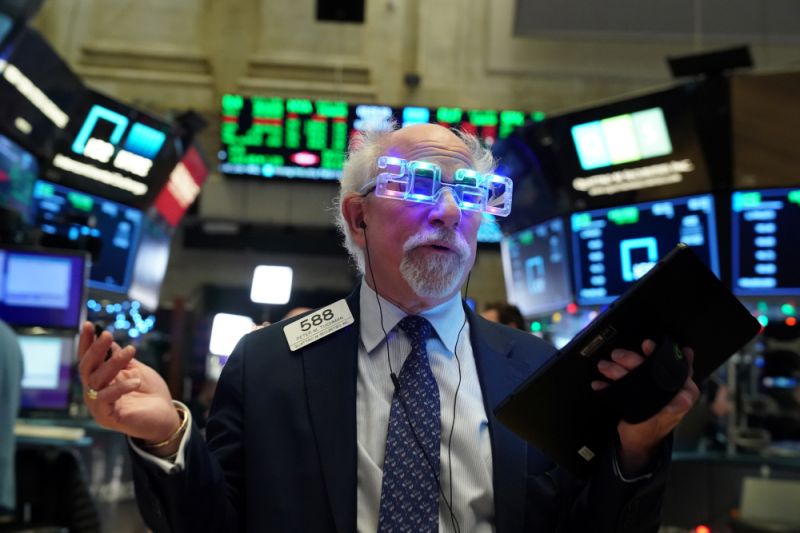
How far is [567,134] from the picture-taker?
243 inches

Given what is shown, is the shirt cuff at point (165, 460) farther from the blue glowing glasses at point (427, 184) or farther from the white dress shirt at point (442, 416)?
the blue glowing glasses at point (427, 184)

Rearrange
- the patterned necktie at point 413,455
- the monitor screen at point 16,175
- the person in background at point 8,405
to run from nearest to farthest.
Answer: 1. the patterned necktie at point 413,455
2. the person in background at point 8,405
3. the monitor screen at point 16,175

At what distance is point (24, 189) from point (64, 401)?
5.56ft

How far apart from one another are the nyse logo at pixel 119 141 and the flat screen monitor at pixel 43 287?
1.58 metres

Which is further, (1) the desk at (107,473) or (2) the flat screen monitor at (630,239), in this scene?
(1) the desk at (107,473)


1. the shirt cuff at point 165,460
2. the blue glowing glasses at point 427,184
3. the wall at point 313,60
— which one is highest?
the wall at point 313,60

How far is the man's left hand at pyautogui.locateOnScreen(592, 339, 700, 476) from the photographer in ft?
5.37

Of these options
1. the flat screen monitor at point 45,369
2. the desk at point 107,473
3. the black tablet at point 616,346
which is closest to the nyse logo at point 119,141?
the flat screen monitor at point 45,369

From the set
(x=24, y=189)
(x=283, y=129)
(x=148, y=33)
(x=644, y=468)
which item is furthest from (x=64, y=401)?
(x=148, y=33)

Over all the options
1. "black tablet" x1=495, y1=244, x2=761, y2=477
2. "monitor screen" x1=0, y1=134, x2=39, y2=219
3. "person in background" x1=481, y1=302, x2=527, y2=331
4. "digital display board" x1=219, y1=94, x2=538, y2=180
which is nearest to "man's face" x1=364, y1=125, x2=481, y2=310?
"black tablet" x1=495, y1=244, x2=761, y2=477

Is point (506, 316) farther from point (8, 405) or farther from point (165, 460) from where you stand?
point (165, 460)

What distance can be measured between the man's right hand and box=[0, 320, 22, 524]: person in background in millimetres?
2612

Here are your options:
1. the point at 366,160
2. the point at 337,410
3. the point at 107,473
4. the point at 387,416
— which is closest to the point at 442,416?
the point at 387,416

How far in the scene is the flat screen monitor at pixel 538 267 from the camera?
254 inches
